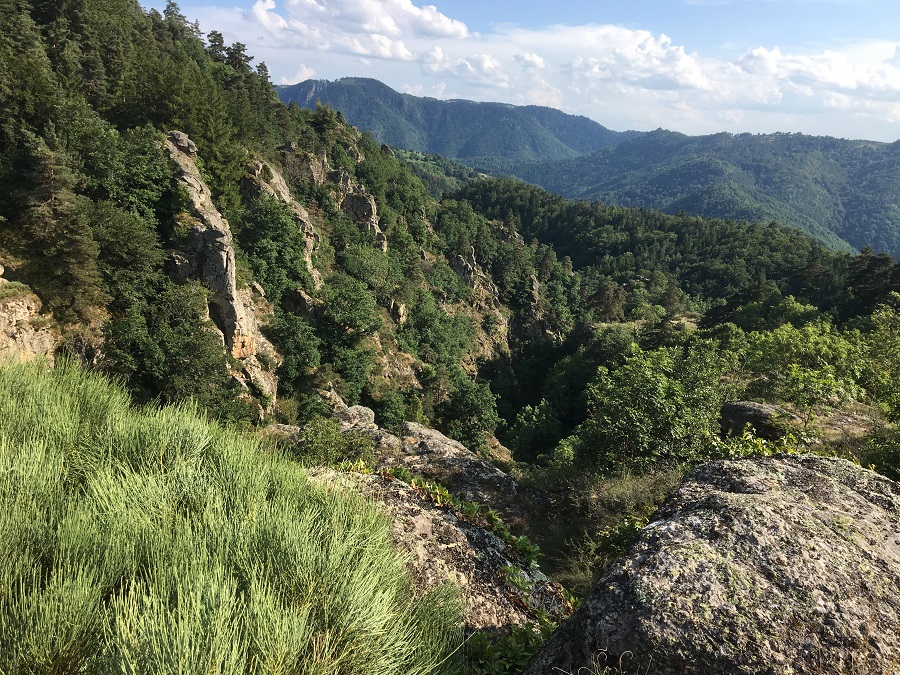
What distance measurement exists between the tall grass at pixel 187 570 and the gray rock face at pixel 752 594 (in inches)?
54.7

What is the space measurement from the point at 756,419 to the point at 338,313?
30844mm

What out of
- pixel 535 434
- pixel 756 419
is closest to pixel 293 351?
pixel 535 434

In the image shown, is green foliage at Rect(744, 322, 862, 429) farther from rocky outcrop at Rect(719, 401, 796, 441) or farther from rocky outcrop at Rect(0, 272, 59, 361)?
rocky outcrop at Rect(0, 272, 59, 361)

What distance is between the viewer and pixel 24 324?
60.3 ft

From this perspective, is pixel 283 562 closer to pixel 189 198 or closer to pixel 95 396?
pixel 95 396

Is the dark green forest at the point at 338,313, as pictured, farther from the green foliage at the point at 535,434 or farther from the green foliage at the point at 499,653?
the green foliage at the point at 499,653

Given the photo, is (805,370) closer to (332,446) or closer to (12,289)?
(332,446)

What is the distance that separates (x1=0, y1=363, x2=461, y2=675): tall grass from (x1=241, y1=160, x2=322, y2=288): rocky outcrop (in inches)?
1386

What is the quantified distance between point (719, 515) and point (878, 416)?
42.8 feet

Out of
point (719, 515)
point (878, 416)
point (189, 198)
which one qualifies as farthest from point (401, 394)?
point (719, 515)

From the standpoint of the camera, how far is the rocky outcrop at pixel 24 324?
17.6 meters

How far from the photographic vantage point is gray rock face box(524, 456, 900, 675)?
284 cm

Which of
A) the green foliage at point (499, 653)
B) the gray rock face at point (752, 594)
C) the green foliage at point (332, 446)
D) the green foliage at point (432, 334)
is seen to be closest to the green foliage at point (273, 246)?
the green foliage at point (432, 334)

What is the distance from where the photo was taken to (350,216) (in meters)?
54.4
